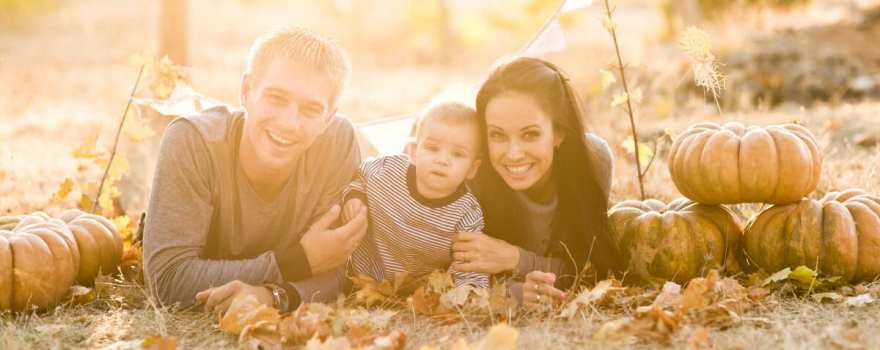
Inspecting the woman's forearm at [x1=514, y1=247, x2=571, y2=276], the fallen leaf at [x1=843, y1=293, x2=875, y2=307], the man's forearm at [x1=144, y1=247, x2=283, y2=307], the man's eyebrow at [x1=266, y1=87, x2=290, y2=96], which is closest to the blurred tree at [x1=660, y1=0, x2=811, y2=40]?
the woman's forearm at [x1=514, y1=247, x2=571, y2=276]

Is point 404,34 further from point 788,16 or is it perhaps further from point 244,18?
point 788,16

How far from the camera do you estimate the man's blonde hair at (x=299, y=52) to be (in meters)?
3.62

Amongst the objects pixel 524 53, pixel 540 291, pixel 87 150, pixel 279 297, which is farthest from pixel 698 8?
pixel 279 297

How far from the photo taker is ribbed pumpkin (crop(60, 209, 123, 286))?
13.5ft

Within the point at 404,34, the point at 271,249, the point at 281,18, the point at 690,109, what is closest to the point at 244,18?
the point at 281,18

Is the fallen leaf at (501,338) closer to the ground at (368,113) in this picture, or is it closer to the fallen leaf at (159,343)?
the ground at (368,113)

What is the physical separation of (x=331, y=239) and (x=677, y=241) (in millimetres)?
1590

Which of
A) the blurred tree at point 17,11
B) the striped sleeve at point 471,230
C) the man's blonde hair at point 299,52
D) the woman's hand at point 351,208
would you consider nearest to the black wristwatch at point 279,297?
the woman's hand at point 351,208

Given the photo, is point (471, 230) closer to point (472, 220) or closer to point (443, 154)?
point (472, 220)

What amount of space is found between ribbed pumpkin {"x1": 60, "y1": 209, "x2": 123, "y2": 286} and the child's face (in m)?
1.63

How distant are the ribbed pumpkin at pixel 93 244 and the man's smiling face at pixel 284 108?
3.52 ft

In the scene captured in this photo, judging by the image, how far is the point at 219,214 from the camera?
12.5 ft

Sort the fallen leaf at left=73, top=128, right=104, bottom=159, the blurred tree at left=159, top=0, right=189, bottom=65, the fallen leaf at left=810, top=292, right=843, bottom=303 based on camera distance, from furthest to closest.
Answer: the blurred tree at left=159, top=0, right=189, bottom=65
the fallen leaf at left=73, top=128, right=104, bottom=159
the fallen leaf at left=810, top=292, right=843, bottom=303

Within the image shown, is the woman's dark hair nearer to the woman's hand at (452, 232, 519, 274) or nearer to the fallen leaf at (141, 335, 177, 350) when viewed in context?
the woman's hand at (452, 232, 519, 274)
